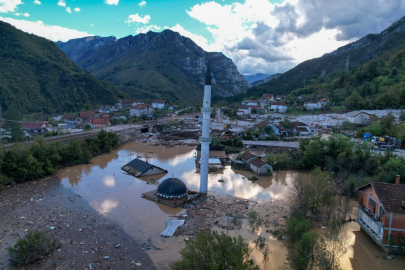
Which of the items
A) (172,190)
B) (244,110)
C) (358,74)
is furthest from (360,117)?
(172,190)

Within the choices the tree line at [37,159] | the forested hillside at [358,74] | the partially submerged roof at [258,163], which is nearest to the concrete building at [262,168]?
the partially submerged roof at [258,163]

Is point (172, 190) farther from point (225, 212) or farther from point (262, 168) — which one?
point (262, 168)

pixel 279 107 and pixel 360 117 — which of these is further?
pixel 279 107

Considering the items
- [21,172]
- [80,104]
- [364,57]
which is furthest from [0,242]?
[364,57]

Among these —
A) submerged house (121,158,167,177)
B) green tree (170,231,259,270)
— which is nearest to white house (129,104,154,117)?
submerged house (121,158,167,177)

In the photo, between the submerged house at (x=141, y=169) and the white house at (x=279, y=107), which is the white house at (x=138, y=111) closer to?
the white house at (x=279, y=107)

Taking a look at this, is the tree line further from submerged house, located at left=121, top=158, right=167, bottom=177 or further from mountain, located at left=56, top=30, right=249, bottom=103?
mountain, located at left=56, top=30, right=249, bottom=103
